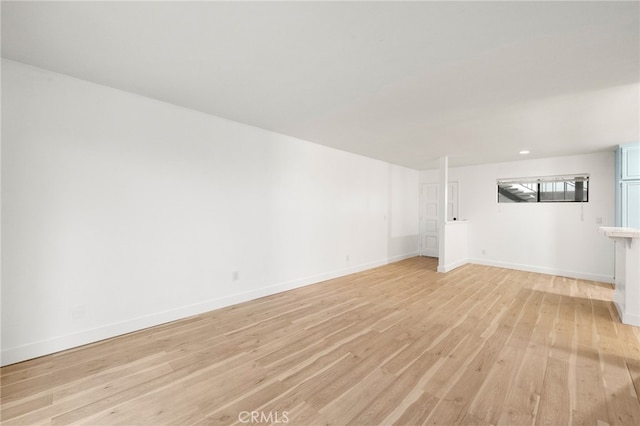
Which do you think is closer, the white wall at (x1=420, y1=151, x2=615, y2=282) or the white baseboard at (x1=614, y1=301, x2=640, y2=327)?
the white baseboard at (x1=614, y1=301, x2=640, y2=327)

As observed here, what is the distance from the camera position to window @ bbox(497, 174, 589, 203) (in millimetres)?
5457

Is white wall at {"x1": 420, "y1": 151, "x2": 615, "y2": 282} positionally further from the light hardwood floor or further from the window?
the light hardwood floor

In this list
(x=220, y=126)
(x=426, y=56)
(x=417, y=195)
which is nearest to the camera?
(x=426, y=56)

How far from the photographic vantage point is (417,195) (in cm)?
787

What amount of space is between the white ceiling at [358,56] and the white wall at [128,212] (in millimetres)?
357

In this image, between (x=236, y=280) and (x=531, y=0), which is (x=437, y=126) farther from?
(x=236, y=280)

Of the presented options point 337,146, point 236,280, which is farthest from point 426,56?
point 236,280

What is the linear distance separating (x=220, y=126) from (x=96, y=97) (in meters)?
1.29

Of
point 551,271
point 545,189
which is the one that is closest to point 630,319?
point 551,271

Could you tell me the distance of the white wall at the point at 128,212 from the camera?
2324 millimetres

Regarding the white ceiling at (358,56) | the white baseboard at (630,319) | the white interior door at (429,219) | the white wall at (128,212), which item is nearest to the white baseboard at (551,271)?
the white interior door at (429,219)

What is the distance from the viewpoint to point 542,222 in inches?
229

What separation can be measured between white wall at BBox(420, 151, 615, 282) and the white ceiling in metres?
2.15

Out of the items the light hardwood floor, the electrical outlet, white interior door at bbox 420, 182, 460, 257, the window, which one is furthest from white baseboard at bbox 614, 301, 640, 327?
the electrical outlet
